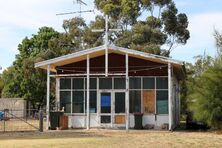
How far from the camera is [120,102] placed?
1257 inches

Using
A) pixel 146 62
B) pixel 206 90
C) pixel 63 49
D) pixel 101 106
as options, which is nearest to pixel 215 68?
pixel 206 90

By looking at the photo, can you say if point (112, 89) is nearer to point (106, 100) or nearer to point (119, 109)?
point (106, 100)

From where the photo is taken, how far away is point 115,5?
52719 millimetres

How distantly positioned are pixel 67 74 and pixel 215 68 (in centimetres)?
918

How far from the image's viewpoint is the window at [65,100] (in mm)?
32278

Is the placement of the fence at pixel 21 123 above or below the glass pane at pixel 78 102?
below

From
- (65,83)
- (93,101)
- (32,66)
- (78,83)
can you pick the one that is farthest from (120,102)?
(32,66)

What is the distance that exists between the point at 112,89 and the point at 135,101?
1623mm

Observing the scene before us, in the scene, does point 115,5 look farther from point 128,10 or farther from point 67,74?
point 67,74

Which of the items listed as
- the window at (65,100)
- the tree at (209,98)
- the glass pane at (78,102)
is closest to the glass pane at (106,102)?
the glass pane at (78,102)

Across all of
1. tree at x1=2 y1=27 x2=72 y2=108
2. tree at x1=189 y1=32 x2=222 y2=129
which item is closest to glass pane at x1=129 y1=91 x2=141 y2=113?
tree at x1=189 y1=32 x2=222 y2=129

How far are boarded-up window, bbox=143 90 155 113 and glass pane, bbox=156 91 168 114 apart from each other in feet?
1.01

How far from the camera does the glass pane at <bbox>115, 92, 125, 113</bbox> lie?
1255 inches

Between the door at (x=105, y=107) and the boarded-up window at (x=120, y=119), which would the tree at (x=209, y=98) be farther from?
the door at (x=105, y=107)
